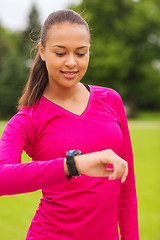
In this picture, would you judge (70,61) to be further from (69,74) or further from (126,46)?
(126,46)

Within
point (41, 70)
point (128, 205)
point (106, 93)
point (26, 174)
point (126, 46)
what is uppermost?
point (126, 46)

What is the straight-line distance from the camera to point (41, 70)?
74.8 inches

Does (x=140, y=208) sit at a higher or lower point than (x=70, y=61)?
lower

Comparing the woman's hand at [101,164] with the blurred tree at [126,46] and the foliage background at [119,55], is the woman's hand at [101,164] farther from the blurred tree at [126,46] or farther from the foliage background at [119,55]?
the blurred tree at [126,46]

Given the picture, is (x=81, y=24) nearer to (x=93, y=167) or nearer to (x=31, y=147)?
(x=31, y=147)

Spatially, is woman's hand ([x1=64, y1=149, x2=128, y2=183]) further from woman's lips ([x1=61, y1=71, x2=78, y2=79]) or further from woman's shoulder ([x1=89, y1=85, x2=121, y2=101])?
woman's shoulder ([x1=89, y1=85, x2=121, y2=101])

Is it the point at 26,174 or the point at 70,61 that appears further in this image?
the point at 70,61

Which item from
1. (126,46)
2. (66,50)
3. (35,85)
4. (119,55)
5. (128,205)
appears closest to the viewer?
(66,50)

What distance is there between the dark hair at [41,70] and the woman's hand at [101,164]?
59cm

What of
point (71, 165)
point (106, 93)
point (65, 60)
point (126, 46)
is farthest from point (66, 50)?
point (126, 46)

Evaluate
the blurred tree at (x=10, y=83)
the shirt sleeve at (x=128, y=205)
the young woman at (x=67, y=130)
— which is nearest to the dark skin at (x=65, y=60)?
the young woman at (x=67, y=130)

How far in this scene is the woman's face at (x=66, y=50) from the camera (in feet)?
5.26

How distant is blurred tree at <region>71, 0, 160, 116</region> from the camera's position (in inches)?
1425

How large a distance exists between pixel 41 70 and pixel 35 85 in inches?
5.0
